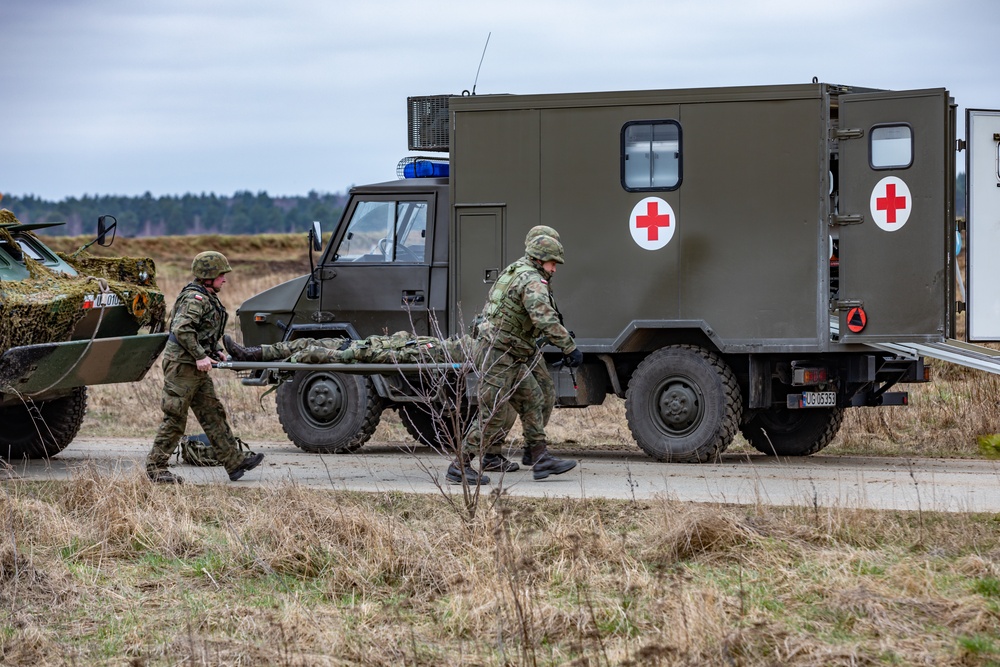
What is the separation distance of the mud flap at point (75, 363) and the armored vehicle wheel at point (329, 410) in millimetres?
1471

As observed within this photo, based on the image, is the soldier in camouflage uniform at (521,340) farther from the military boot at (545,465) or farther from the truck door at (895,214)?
the truck door at (895,214)

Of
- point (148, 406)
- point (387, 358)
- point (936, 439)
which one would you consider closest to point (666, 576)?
point (387, 358)

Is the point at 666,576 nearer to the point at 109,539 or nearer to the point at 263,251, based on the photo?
the point at 109,539

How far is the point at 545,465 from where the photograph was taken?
30.1 feet

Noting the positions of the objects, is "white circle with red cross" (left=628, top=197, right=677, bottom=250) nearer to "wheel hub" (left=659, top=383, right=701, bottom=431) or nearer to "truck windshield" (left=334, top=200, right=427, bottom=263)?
"wheel hub" (left=659, top=383, right=701, bottom=431)

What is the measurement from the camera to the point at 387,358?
31.2 feet

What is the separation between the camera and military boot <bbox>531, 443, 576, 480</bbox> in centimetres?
916

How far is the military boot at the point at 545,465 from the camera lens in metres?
9.16

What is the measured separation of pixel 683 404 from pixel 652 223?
1426mm

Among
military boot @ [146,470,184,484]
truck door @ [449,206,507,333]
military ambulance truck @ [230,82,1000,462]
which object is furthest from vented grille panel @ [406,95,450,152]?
military boot @ [146,470,184,484]

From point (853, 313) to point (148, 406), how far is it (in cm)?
905

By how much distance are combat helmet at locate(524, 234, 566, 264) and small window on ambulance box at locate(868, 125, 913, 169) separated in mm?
2589

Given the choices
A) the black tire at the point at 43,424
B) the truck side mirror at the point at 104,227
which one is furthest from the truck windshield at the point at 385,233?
the black tire at the point at 43,424

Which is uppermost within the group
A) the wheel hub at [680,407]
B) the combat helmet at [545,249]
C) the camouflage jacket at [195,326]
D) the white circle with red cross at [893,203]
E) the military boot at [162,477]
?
the white circle with red cross at [893,203]
